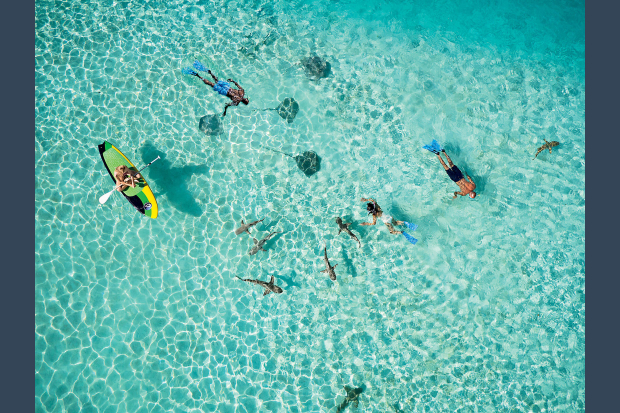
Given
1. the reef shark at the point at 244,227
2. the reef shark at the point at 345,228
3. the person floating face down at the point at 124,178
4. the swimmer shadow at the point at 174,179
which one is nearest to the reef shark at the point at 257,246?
the reef shark at the point at 244,227

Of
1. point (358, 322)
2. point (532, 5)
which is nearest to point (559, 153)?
point (532, 5)

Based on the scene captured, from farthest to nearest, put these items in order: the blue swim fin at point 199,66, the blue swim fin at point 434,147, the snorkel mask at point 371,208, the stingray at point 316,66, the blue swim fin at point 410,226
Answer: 1. the stingray at point 316,66
2. the blue swim fin at point 199,66
3. the blue swim fin at point 434,147
4. the blue swim fin at point 410,226
5. the snorkel mask at point 371,208

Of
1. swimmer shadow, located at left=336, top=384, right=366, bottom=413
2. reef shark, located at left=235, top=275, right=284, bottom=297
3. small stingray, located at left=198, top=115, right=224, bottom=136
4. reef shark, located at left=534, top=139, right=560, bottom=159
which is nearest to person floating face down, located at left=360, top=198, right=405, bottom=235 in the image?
reef shark, located at left=235, top=275, right=284, bottom=297

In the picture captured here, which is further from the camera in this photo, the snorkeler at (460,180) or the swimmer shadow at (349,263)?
the snorkeler at (460,180)

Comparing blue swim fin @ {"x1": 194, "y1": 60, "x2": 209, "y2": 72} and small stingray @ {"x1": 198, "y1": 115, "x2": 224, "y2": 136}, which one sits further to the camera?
blue swim fin @ {"x1": 194, "y1": 60, "x2": 209, "y2": 72}

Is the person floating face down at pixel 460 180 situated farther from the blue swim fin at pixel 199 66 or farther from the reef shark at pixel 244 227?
the blue swim fin at pixel 199 66

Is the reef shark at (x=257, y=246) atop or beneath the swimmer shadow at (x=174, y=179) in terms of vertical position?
beneath

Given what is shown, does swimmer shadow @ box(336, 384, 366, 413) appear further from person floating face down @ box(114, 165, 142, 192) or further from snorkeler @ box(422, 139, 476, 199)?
person floating face down @ box(114, 165, 142, 192)
